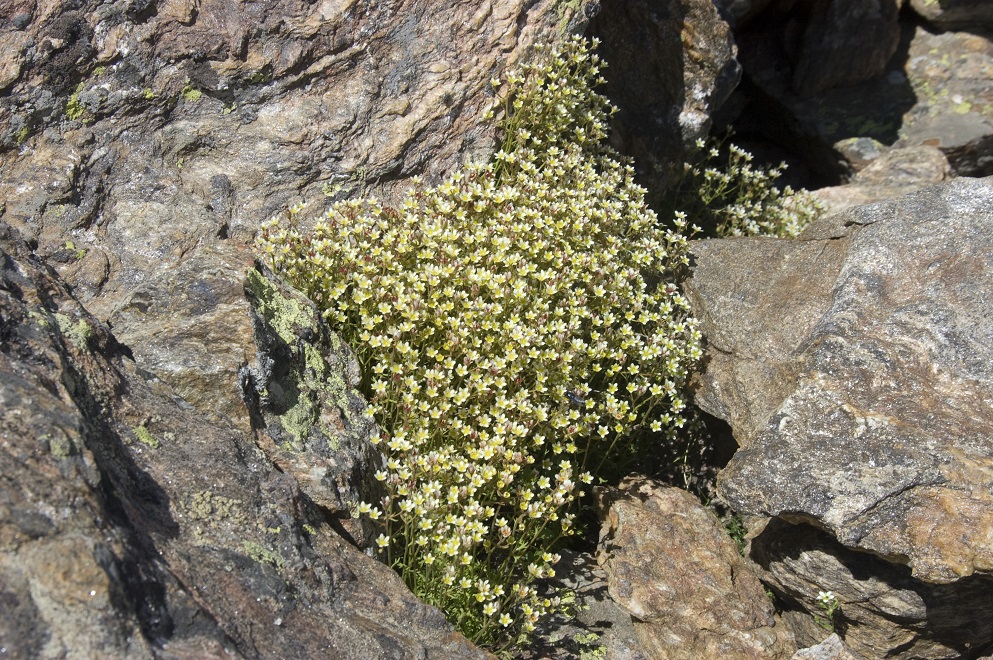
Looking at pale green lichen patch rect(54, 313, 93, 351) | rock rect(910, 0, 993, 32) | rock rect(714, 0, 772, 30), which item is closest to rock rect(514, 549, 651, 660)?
pale green lichen patch rect(54, 313, 93, 351)

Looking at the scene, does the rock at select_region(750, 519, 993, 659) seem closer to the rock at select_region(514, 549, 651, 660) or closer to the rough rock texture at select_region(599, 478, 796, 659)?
the rough rock texture at select_region(599, 478, 796, 659)

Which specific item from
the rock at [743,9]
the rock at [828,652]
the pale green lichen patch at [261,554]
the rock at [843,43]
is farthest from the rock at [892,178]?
the pale green lichen patch at [261,554]

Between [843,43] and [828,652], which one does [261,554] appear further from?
[843,43]

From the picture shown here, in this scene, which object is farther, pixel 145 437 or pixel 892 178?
pixel 892 178

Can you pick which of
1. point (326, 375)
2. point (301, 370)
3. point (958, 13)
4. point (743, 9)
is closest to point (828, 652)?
point (326, 375)

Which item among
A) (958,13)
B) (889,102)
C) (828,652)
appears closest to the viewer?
(828,652)

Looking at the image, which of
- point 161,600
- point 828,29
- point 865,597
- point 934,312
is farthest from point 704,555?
point 828,29
